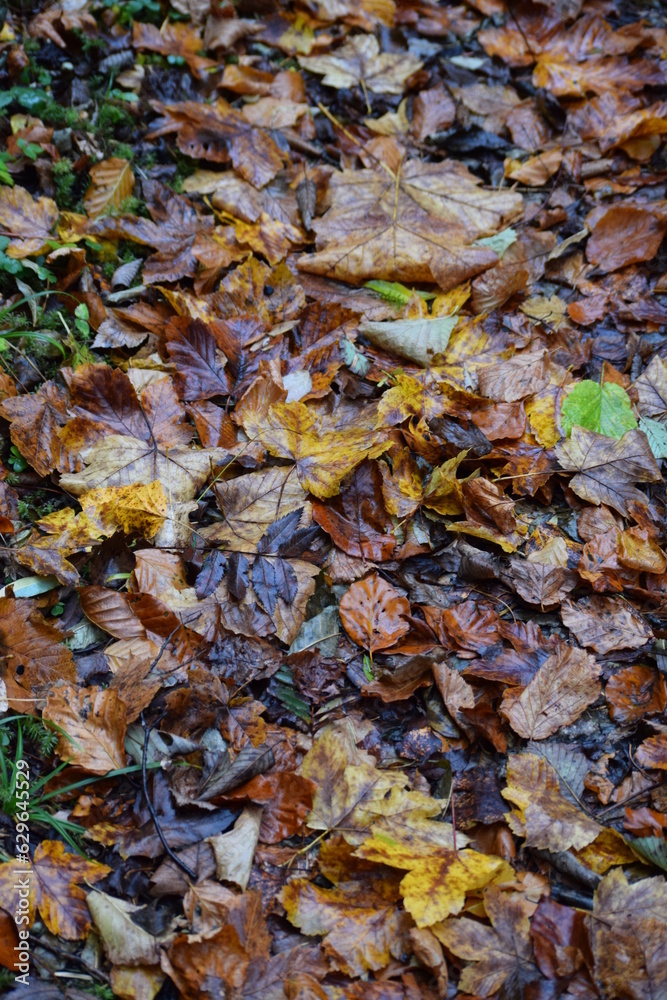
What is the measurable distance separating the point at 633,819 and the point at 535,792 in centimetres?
28

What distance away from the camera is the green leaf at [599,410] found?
260cm

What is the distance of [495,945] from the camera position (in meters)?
1.69

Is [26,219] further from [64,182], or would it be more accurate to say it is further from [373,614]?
[373,614]

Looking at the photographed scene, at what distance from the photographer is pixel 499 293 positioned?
9.87 feet

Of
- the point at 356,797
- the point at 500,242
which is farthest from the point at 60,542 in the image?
the point at 500,242

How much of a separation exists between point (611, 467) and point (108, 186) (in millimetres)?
2626

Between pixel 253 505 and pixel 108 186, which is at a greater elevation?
pixel 108 186

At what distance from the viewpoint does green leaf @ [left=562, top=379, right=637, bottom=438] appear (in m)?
2.60

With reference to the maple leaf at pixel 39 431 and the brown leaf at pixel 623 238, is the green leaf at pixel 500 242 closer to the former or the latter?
the brown leaf at pixel 623 238

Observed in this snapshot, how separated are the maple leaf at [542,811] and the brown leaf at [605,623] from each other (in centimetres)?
46

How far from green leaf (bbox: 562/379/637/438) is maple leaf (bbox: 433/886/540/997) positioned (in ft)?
5.31

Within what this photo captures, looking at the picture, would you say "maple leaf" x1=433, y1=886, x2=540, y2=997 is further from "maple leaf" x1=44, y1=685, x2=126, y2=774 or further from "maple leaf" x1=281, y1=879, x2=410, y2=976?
"maple leaf" x1=44, y1=685, x2=126, y2=774

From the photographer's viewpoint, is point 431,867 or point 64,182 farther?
point 64,182

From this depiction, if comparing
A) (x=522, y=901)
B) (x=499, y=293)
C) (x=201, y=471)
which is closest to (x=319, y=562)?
(x=201, y=471)
